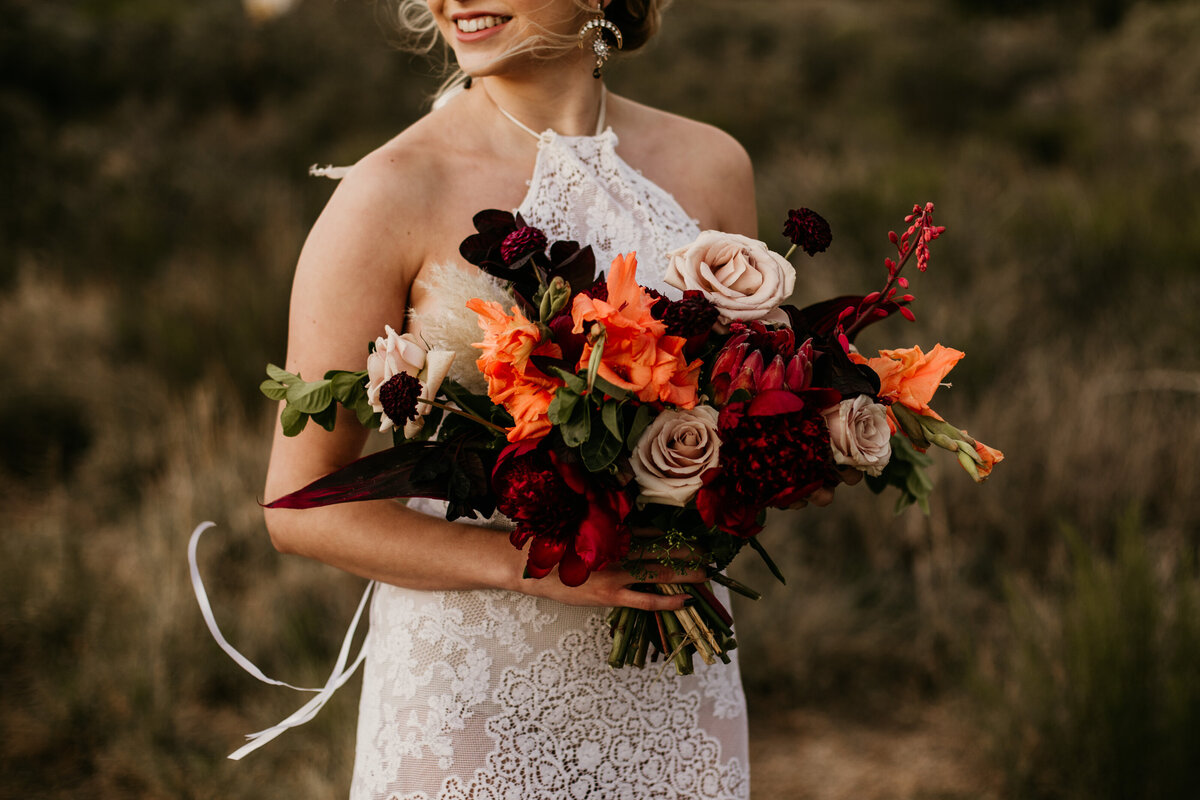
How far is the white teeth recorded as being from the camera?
71.6 inches

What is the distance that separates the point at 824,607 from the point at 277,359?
405cm

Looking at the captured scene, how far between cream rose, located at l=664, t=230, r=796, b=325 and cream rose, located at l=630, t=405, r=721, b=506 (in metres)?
0.16

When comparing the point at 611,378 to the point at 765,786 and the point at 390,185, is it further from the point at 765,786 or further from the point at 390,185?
the point at 765,786

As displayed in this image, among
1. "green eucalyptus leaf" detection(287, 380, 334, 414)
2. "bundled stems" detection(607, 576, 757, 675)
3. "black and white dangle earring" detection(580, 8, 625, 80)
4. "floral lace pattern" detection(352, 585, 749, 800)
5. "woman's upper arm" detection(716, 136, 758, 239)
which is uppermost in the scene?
"black and white dangle earring" detection(580, 8, 625, 80)

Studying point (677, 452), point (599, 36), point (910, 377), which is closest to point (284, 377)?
point (677, 452)

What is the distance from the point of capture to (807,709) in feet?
14.1

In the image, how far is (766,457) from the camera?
127cm

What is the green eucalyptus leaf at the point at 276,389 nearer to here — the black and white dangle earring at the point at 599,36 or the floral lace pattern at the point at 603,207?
the floral lace pattern at the point at 603,207

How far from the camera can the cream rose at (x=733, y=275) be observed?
1.36 meters

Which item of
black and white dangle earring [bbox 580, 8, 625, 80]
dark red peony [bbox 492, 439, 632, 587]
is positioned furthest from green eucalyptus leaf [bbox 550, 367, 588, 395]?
black and white dangle earring [bbox 580, 8, 625, 80]

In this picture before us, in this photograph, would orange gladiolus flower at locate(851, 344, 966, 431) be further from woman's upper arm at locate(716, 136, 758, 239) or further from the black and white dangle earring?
the black and white dangle earring

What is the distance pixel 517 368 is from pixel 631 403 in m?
0.17

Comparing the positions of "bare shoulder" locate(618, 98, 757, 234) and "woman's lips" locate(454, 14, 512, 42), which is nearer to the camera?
"woman's lips" locate(454, 14, 512, 42)

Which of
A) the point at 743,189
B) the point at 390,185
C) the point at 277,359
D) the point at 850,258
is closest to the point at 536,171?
the point at 390,185
